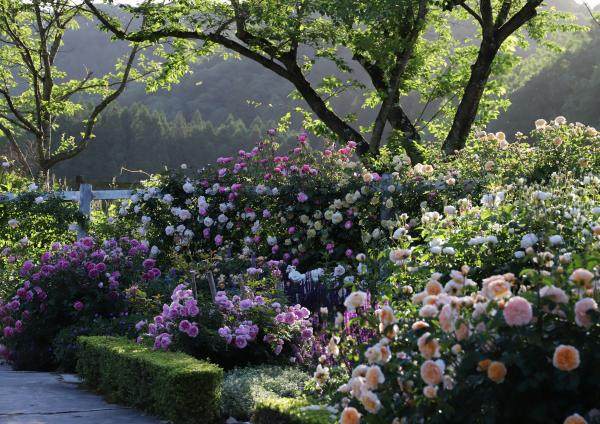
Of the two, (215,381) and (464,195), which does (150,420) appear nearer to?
(215,381)

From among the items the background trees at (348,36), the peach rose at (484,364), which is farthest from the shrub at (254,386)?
the background trees at (348,36)

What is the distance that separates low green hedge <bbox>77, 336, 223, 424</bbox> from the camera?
13.2 ft

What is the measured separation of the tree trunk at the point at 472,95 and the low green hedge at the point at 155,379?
8.92 meters

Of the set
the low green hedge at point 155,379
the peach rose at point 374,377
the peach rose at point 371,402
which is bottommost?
the low green hedge at point 155,379

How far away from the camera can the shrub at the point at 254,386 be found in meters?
4.20

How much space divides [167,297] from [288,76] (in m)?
8.52

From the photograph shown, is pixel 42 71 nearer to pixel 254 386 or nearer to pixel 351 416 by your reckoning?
pixel 254 386

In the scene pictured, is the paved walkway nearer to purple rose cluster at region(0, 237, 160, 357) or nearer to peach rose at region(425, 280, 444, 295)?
purple rose cluster at region(0, 237, 160, 357)

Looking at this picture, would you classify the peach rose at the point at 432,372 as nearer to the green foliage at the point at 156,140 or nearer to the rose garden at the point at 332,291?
the rose garden at the point at 332,291

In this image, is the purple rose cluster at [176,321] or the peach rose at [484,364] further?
the purple rose cluster at [176,321]

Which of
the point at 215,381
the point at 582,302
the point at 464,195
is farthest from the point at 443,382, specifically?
the point at 464,195

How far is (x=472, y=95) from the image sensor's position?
1327cm

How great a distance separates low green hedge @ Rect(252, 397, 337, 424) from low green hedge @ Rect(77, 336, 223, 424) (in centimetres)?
50

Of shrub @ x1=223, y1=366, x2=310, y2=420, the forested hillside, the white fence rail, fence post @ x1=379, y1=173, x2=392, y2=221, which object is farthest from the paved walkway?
the forested hillside
